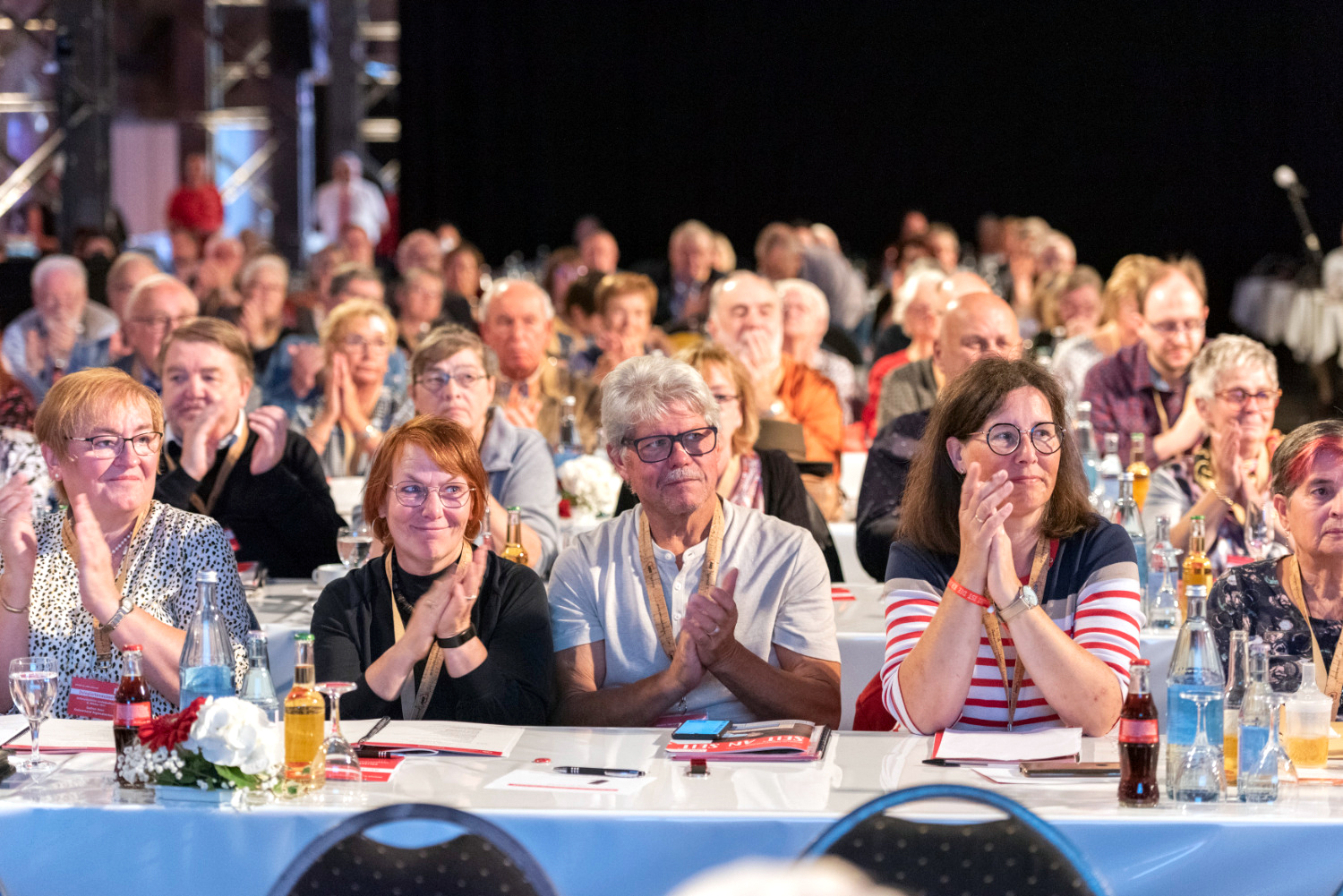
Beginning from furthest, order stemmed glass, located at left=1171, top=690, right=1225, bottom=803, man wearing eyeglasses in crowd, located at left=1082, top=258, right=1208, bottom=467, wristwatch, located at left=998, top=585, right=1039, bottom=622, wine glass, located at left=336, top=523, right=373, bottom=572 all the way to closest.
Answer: man wearing eyeglasses in crowd, located at left=1082, top=258, right=1208, bottom=467 → wine glass, located at left=336, top=523, right=373, bottom=572 → wristwatch, located at left=998, top=585, right=1039, bottom=622 → stemmed glass, located at left=1171, top=690, right=1225, bottom=803

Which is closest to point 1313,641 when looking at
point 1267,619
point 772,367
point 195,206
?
point 1267,619

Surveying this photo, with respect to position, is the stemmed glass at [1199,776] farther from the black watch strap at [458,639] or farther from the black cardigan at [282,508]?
the black cardigan at [282,508]

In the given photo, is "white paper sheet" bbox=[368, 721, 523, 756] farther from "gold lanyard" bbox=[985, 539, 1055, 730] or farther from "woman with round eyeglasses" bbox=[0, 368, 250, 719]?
"gold lanyard" bbox=[985, 539, 1055, 730]

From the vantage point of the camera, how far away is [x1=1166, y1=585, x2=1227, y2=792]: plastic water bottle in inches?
87.1

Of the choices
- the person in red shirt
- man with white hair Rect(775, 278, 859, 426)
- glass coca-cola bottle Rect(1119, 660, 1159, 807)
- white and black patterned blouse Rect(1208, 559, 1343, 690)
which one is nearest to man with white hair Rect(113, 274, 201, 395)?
man with white hair Rect(775, 278, 859, 426)

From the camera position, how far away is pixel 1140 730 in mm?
2150

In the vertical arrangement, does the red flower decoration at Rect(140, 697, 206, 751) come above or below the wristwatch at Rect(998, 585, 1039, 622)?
below

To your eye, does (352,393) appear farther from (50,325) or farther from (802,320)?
(50,325)

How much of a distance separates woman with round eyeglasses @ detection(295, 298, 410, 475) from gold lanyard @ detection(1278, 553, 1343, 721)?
326 centimetres

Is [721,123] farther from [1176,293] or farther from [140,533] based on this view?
[140,533]

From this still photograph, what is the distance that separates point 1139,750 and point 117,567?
1.89 m

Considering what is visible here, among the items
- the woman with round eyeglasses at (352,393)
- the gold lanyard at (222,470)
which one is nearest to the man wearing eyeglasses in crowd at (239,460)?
the gold lanyard at (222,470)

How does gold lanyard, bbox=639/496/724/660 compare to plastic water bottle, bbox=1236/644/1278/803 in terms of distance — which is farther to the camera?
gold lanyard, bbox=639/496/724/660

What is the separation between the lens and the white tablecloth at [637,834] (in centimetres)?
207
